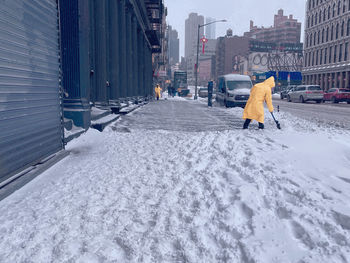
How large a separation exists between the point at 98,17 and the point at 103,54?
51.4 inches

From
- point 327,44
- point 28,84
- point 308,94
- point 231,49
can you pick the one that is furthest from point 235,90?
point 231,49

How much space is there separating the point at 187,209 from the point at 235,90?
17389 millimetres

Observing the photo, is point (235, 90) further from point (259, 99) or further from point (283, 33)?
point (283, 33)

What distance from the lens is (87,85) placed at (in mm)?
8281

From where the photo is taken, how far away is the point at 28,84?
4746 mm

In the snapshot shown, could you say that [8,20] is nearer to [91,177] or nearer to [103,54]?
[91,177]

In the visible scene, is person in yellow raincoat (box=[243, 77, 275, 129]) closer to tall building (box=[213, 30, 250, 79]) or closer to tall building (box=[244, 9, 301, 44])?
tall building (box=[213, 30, 250, 79])

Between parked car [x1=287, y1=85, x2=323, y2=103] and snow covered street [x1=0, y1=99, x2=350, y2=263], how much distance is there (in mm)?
25191

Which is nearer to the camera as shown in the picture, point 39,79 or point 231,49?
point 39,79

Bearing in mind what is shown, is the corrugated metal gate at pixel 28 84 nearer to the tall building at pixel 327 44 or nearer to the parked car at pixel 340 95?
the parked car at pixel 340 95

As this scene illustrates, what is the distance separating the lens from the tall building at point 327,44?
49.4 m

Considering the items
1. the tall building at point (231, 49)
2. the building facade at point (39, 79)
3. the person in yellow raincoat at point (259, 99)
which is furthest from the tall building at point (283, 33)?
the building facade at point (39, 79)

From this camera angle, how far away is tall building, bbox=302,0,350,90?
162ft

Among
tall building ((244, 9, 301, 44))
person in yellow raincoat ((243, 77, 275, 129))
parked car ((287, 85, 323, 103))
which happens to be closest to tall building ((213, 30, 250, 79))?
tall building ((244, 9, 301, 44))
